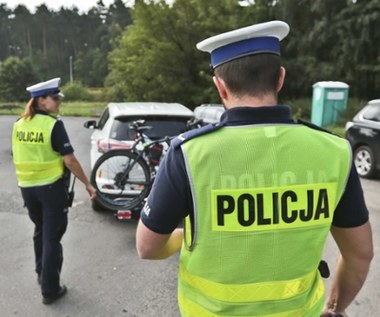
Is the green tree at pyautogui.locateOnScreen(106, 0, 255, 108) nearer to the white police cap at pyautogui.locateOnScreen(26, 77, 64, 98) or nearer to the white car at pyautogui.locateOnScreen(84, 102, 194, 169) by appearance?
the white car at pyautogui.locateOnScreen(84, 102, 194, 169)

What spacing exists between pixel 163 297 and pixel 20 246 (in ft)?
6.47

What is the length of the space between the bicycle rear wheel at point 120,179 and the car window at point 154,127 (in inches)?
16.6

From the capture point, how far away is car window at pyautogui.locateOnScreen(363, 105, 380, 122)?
322 inches

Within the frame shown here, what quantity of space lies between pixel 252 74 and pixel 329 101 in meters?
15.0

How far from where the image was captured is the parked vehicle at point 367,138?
26.6 feet

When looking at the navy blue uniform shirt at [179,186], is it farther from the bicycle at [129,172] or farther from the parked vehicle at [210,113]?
the parked vehicle at [210,113]

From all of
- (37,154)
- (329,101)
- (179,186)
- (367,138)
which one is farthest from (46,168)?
(329,101)

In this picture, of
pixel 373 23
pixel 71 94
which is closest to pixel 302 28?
pixel 373 23

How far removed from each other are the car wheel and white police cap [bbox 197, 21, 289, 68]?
7.54 metres

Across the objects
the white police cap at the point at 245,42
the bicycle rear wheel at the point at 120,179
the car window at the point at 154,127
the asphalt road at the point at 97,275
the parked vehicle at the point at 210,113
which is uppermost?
the white police cap at the point at 245,42

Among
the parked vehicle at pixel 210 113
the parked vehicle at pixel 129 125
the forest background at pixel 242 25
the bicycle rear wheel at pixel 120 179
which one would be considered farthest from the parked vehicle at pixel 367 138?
the forest background at pixel 242 25

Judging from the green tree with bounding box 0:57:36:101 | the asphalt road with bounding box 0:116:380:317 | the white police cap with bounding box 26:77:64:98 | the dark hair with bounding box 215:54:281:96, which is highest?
the dark hair with bounding box 215:54:281:96

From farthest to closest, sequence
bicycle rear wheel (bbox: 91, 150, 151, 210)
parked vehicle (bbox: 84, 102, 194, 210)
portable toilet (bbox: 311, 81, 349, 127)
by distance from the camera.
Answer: portable toilet (bbox: 311, 81, 349, 127) < parked vehicle (bbox: 84, 102, 194, 210) < bicycle rear wheel (bbox: 91, 150, 151, 210)

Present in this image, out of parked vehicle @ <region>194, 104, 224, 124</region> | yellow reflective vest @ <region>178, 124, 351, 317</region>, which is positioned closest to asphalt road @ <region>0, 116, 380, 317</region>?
yellow reflective vest @ <region>178, 124, 351, 317</region>
